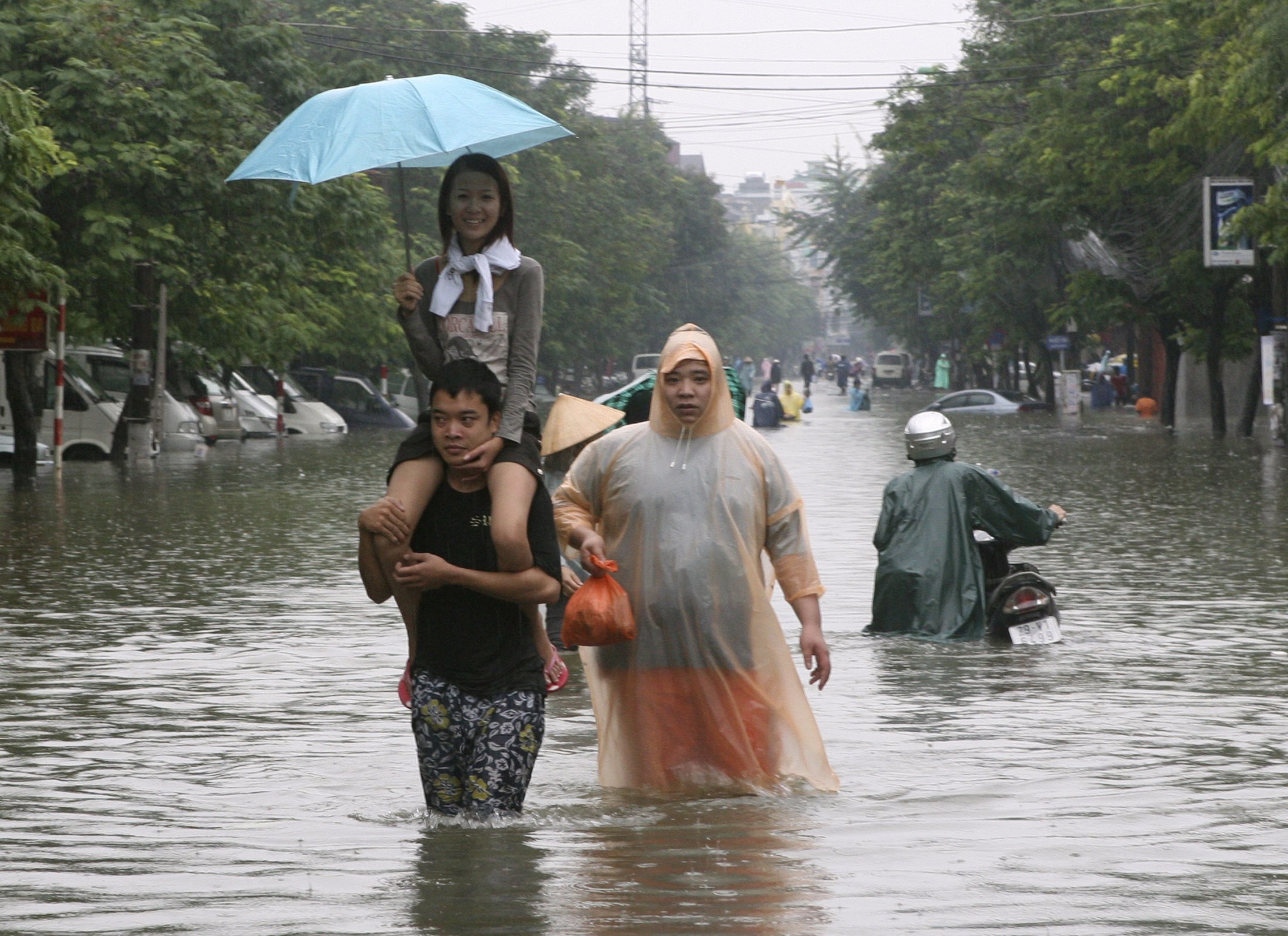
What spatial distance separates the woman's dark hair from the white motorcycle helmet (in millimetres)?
4757

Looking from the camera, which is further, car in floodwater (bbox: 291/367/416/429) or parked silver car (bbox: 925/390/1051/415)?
parked silver car (bbox: 925/390/1051/415)

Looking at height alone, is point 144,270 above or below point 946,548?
above

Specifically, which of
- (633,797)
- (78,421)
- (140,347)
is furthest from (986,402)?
(633,797)

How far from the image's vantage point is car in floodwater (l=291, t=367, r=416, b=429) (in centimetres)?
4831

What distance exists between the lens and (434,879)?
5.39m

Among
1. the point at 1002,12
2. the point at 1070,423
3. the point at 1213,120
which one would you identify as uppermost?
the point at 1002,12

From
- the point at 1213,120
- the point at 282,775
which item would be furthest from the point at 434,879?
the point at 1213,120

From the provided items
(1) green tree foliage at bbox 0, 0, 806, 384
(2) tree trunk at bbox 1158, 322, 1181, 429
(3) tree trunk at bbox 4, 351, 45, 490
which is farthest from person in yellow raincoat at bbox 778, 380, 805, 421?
(3) tree trunk at bbox 4, 351, 45, 490

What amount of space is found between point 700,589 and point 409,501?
1225mm

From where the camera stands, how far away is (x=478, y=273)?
20.9 ft

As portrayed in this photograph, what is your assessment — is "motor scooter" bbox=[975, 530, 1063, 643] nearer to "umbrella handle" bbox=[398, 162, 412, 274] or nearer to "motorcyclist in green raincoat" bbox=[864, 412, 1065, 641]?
"motorcyclist in green raincoat" bbox=[864, 412, 1065, 641]

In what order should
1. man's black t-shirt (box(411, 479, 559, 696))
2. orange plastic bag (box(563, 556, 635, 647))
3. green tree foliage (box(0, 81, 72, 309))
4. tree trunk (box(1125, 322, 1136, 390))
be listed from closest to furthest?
man's black t-shirt (box(411, 479, 559, 696)) → orange plastic bag (box(563, 556, 635, 647)) → green tree foliage (box(0, 81, 72, 309)) → tree trunk (box(1125, 322, 1136, 390))

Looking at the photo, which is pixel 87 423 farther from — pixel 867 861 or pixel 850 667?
pixel 867 861

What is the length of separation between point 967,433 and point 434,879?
37893mm
